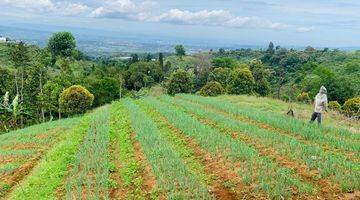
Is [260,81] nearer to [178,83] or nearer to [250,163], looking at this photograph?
[178,83]

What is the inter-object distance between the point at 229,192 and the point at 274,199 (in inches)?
52.7

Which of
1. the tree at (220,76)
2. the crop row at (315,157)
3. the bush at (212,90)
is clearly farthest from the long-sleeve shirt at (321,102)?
the tree at (220,76)

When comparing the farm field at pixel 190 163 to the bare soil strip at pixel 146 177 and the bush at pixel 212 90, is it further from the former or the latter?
the bush at pixel 212 90

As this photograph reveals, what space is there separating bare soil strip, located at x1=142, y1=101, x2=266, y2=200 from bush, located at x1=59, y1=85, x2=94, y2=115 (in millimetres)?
33703

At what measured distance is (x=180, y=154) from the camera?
15977 millimetres

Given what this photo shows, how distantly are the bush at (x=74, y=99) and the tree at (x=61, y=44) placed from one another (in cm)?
3885

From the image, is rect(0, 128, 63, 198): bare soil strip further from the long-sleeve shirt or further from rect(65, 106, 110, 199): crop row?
the long-sleeve shirt

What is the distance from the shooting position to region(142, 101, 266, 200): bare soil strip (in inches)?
438

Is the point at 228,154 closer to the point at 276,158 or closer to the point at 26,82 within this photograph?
the point at 276,158

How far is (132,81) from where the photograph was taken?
296 ft

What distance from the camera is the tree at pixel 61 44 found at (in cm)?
8469

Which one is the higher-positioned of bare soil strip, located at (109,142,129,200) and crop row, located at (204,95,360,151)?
crop row, located at (204,95,360,151)

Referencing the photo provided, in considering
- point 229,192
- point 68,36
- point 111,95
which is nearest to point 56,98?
point 111,95

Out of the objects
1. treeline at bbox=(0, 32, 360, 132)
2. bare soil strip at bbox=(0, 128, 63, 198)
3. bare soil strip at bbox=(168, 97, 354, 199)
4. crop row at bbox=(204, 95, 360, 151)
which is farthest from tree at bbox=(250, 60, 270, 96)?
bare soil strip at bbox=(168, 97, 354, 199)
